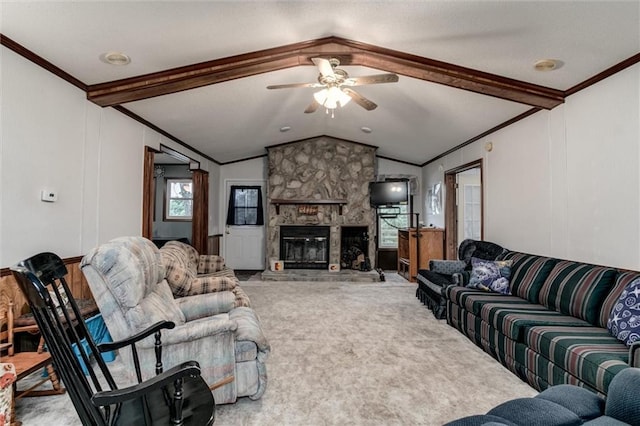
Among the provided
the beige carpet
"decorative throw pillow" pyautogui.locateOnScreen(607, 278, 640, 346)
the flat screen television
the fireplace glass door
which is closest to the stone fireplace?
the fireplace glass door

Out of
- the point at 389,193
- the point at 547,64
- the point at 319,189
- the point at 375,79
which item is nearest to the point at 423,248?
the point at 389,193

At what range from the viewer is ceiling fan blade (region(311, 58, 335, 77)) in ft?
8.76

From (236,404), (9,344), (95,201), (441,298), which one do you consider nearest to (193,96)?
(95,201)

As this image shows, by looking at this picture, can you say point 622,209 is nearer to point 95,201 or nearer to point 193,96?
point 193,96

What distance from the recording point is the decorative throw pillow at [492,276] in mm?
3475

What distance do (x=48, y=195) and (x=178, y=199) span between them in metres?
5.48

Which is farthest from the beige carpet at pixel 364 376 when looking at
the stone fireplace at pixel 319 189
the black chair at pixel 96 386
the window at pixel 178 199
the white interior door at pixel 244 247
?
the window at pixel 178 199

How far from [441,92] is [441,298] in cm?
243

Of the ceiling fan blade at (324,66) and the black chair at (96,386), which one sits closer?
the black chair at (96,386)

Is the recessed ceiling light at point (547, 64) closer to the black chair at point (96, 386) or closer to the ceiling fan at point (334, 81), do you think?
the ceiling fan at point (334, 81)

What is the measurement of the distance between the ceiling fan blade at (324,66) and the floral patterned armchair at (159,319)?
6.39 feet

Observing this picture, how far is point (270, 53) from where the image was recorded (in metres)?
2.99

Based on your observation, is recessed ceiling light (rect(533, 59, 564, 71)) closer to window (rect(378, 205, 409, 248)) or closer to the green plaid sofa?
the green plaid sofa

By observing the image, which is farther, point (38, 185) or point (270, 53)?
point (270, 53)
